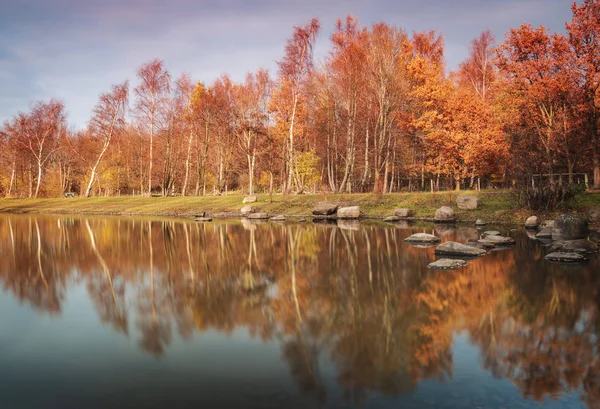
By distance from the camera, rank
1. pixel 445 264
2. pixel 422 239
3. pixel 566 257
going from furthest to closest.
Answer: pixel 422 239, pixel 566 257, pixel 445 264

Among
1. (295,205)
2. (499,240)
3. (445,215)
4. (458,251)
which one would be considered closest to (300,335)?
(458,251)

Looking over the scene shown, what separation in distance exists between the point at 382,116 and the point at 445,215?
459 inches

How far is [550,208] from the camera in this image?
23047 mm

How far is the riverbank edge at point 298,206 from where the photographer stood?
2500cm

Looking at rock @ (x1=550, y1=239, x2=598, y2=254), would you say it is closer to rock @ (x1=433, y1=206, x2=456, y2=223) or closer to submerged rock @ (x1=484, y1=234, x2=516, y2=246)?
submerged rock @ (x1=484, y1=234, x2=516, y2=246)

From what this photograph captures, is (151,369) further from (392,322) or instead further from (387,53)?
(387,53)

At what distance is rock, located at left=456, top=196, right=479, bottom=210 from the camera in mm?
27016

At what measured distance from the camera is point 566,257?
12562 millimetres

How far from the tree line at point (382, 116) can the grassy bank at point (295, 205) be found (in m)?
1.97

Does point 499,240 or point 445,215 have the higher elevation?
point 445,215

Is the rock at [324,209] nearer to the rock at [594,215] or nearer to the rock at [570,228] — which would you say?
the rock at [594,215]

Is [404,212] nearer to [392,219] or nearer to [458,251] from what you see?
[392,219]

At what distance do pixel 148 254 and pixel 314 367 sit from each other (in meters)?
11.2

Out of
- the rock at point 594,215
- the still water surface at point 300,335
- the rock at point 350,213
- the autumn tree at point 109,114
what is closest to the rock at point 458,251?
the still water surface at point 300,335
